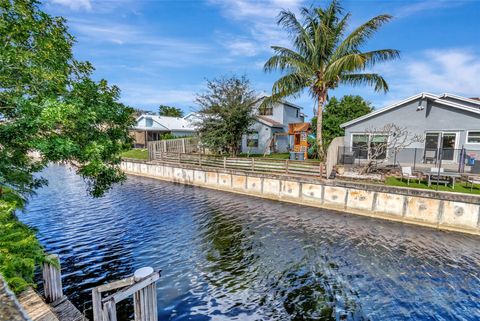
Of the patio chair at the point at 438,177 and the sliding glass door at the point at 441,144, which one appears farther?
the sliding glass door at the point at 441,144

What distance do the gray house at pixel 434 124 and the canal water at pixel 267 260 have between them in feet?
23.9

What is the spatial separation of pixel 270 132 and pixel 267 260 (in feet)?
66.1

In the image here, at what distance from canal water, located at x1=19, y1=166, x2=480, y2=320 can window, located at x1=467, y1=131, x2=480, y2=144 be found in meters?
8.63

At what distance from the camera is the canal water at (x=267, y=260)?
612cm

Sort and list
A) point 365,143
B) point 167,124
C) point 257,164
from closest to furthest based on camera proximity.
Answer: point 257,164, point 365,143, point 167,124

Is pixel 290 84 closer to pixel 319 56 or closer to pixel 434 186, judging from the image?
pixel 319 56

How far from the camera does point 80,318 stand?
4.48m

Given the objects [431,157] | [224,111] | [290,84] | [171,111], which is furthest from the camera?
[171,111]

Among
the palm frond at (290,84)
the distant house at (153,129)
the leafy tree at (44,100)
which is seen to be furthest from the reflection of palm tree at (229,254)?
A: the distant house at (153,129)

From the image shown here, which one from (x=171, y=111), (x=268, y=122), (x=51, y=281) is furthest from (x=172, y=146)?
(x=171, y=111)

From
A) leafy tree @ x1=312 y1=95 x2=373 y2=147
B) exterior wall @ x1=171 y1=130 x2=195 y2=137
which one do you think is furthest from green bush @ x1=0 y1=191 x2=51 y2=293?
exterior wall @ x1=171 y1=130 x2=195 y2=137

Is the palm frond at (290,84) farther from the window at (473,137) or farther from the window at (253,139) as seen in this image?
the window at (473,137)

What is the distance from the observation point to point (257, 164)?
18.2m

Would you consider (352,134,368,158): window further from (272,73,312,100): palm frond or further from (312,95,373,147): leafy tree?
(312,95,373,147): leafy tree
